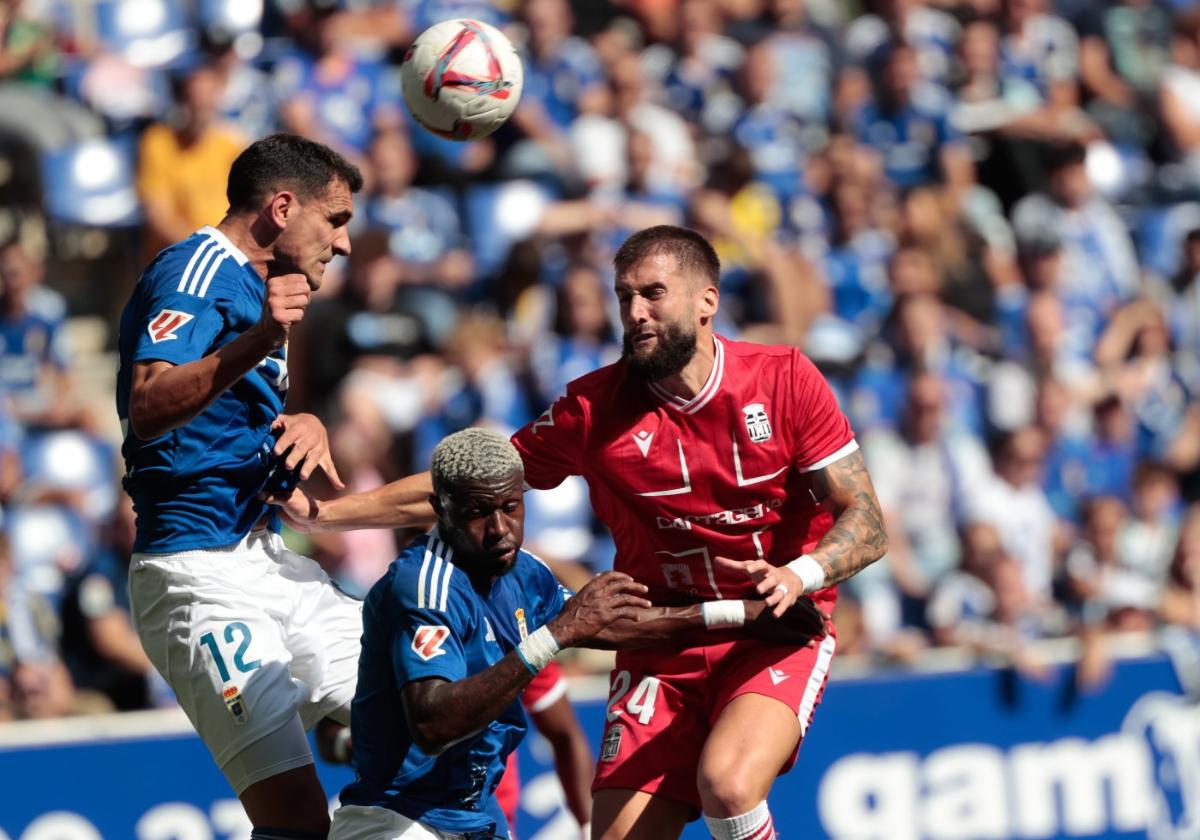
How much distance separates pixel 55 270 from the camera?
10.8 m

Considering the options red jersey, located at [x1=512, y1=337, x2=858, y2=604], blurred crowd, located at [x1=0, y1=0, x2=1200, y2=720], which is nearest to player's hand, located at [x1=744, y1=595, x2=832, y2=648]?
red jersey, located at [x1=512, y1=337, x2=858, y2=604]

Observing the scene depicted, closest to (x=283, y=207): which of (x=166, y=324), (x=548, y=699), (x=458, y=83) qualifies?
(x=166, y=324)

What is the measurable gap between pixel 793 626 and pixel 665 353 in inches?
40.6

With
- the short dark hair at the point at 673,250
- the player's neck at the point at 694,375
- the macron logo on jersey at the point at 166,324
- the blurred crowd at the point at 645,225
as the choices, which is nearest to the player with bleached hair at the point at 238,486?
the macron logo on jersey at the point at 166,324

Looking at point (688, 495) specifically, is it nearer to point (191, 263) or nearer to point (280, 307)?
point (280, 307)

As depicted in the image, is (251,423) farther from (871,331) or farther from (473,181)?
(871,331)

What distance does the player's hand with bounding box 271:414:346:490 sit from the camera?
575 centimetres

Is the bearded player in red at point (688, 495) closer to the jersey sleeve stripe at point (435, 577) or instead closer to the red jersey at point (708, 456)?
the red jersey at point (708, 456)

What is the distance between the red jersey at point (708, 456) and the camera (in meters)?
5.88

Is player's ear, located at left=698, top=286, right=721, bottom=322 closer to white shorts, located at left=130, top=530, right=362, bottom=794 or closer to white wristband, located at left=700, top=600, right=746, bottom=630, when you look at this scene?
white wristband, located at left=700, top=600, right=746, bottom=630

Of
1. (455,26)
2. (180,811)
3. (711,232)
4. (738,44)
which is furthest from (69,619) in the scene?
(738,44)

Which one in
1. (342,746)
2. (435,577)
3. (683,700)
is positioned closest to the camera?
(435,577)

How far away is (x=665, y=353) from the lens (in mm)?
5832

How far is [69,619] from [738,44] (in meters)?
6.83
